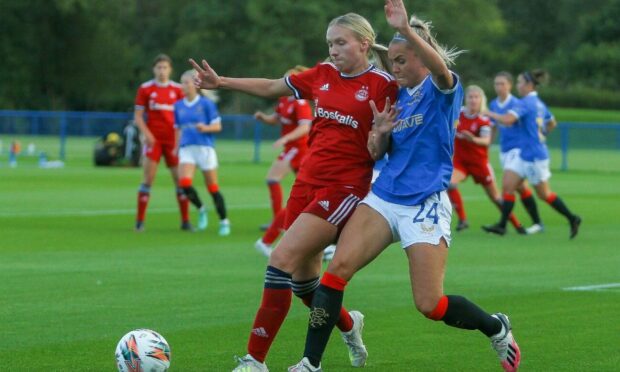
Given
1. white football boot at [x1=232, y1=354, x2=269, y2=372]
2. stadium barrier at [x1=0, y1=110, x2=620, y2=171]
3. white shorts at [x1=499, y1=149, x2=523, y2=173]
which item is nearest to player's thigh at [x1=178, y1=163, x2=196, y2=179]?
white shorts at [x1=499, y1=149, x2=523, y2=173]

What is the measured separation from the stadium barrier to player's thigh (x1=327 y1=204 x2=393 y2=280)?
36.1m

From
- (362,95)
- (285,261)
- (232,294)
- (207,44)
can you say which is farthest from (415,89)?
(207,44)

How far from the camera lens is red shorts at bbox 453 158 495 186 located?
18.8m

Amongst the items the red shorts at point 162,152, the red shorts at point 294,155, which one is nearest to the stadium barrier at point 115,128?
the red shorts at point 162,152

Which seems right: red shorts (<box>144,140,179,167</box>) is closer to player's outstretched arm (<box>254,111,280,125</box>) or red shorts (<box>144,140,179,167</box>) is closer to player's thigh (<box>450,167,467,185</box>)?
player's outstretched arm (<box>254,111,280,125</box>)

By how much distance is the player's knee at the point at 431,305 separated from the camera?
7508 mm

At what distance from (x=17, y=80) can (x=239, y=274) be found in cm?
6824

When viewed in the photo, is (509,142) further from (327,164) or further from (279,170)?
(327,164)

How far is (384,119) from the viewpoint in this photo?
25.0 feet

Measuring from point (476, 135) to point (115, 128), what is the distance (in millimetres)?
33783

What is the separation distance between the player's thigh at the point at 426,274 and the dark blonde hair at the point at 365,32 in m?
1.27

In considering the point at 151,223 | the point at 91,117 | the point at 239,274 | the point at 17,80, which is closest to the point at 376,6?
the point at 17,80

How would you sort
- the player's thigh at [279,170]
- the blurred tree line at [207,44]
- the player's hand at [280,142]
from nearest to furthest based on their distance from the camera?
the player's hand at [280,142]
the player's thigh at [279,170]
the blurred tree line at [207,44]

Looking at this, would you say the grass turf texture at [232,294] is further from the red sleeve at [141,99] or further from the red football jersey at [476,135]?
the red sleeve at [141,99]
